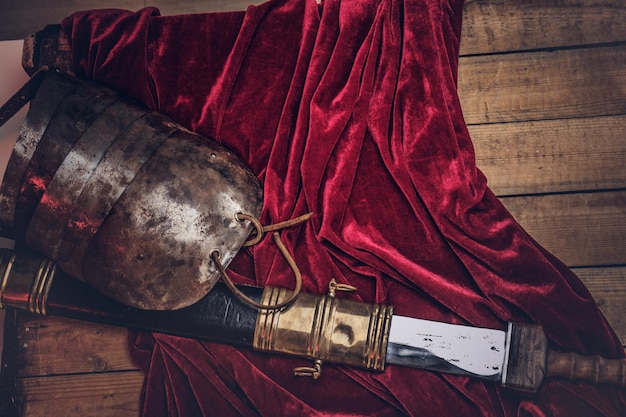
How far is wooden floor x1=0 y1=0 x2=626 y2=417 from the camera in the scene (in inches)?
72.4

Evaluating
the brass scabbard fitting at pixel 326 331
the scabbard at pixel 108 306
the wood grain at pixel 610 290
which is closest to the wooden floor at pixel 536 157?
the wood grain at pixel 610 290

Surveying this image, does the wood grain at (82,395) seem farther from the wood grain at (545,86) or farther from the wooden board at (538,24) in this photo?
the wooden board at (538,24)

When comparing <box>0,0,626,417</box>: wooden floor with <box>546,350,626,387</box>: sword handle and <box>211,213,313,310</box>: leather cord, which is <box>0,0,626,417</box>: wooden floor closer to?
<box>546,350,626,387</box>: sword handle

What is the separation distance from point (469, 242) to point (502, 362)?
0.36 metres

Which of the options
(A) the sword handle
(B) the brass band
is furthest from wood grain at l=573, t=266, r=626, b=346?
(B) the brass band

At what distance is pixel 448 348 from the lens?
167 centimetres

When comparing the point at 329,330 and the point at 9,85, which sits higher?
the point at 9,85

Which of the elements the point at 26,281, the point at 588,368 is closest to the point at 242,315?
the point at 26,281

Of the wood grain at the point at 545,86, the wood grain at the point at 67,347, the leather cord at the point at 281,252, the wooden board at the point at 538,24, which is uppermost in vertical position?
the wooden board at the point at 538,24

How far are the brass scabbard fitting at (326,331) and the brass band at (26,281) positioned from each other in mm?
650

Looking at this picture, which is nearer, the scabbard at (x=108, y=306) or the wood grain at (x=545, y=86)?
the scabbard at (x=108, y=306)

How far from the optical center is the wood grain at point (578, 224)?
1.83 m

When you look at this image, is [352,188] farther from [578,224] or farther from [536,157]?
[578,224]

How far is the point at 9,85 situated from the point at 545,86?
1.80 metres
